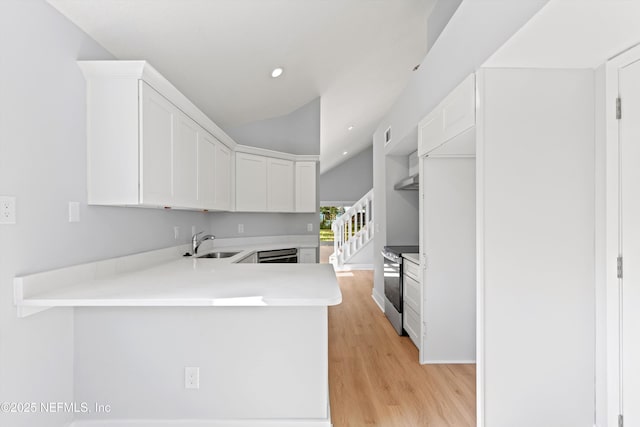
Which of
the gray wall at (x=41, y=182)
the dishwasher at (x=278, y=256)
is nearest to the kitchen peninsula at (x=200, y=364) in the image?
the gray wall at (x=41, y=182)

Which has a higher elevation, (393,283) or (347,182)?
(347,182)

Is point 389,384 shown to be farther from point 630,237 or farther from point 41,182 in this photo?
point 41,182

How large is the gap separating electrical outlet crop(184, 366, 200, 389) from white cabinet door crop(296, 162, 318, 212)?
3.30 metres

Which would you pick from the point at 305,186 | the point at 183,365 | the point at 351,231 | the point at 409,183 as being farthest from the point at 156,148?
the point at 351,231

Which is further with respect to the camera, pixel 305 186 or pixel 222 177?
pixel 305 186

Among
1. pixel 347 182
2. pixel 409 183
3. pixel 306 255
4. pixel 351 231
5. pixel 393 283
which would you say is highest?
pixel 347 182

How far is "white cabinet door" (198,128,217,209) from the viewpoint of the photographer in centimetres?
312

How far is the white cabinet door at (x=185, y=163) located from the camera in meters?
2.59

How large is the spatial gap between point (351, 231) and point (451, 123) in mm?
6437

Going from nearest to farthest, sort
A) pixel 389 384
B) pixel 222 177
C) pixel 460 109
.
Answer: pixel 460 109 → pixel 389 384 → pixel 222 177

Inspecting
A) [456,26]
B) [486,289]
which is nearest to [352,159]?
[456,26]

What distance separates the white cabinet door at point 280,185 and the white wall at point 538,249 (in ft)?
10.6

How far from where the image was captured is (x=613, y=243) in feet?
5.90

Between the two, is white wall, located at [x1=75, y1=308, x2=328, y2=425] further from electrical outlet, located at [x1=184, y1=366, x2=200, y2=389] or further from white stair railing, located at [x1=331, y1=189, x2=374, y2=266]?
white stair railing, located at [x1=331, y1=189, x2=374, y2=266]
